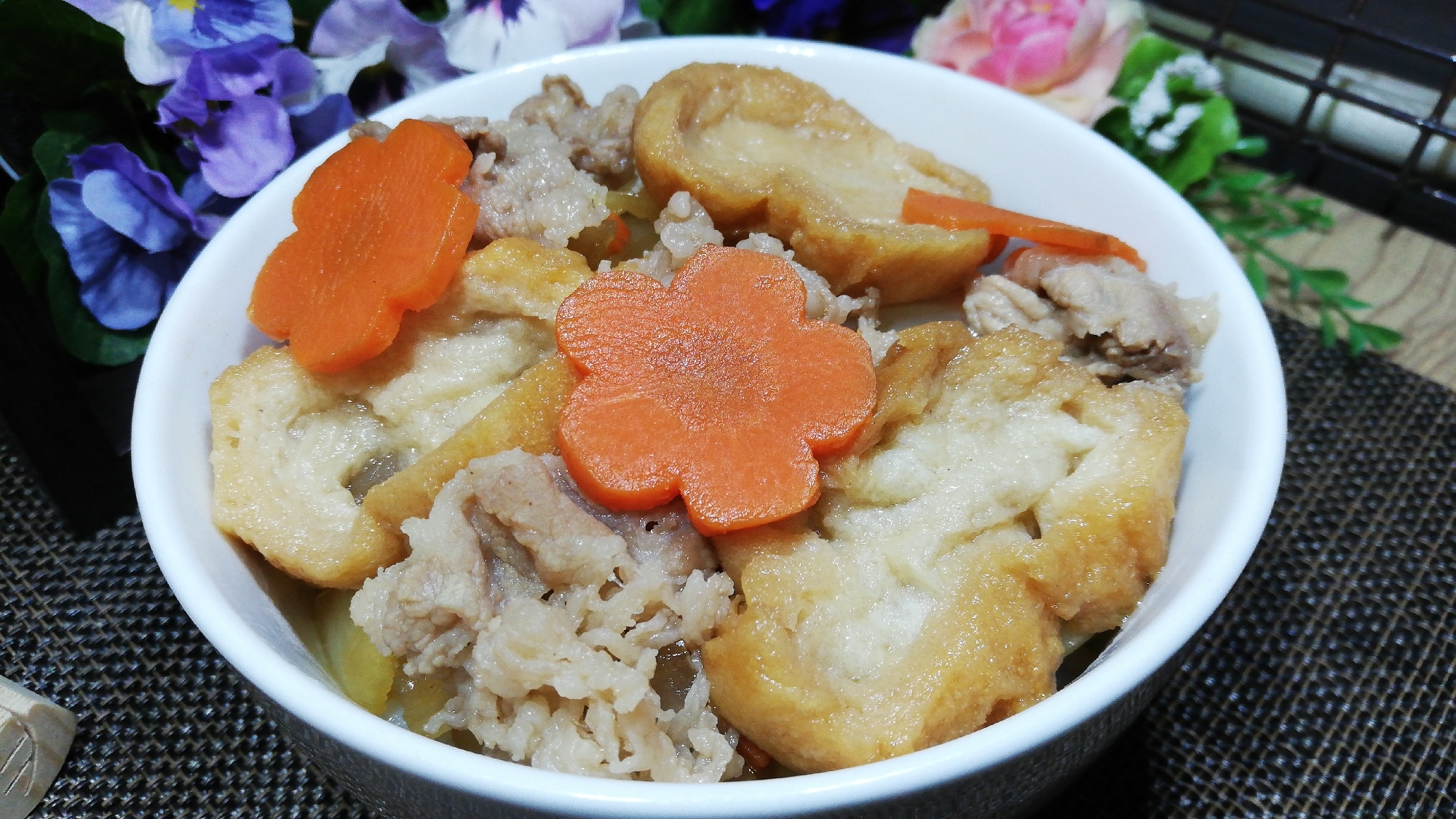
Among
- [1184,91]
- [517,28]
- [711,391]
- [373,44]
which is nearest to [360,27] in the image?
[373,44]

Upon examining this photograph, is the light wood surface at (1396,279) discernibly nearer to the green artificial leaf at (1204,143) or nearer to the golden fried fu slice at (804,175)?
the green artificial leaf at (1204,143)

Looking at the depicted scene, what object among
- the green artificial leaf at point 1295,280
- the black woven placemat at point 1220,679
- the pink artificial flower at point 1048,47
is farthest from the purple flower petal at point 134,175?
the green artificial leaf at point 1295,280

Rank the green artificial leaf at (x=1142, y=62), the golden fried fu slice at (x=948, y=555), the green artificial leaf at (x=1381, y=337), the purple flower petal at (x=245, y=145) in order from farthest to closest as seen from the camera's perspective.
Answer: the green artificial leaf at (x=1142, y=62) < the green artificial leaf at (x=1381, y=337) < the purple flower petal at (x=245, y=145) < the golden fried fu slice at (x=948, y=555)

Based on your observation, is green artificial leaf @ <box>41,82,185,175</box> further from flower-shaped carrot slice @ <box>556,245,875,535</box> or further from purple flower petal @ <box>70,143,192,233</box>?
flower-shaped carrot slice @ <box>556,245,875,535</box>

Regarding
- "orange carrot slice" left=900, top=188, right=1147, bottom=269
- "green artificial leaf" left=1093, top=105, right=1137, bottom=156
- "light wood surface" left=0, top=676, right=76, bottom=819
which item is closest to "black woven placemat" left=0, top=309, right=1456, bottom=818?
"light wood surface" left=0, top=676, right=76, bottom=819

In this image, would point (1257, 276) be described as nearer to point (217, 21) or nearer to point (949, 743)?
point (949, 743)

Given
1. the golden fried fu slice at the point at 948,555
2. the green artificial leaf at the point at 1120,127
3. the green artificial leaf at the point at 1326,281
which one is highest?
the golden fried fu slice at the point at 948,555

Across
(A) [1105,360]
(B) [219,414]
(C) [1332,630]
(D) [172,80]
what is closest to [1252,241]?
(C) [1332,630]
